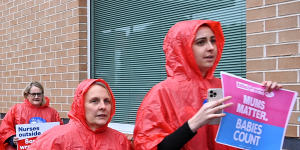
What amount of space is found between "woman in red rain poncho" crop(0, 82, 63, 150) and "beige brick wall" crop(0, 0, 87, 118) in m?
0.57

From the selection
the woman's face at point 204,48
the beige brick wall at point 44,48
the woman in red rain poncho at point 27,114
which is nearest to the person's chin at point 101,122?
the woman's face at point 204,48

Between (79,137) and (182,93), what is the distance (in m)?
0.83

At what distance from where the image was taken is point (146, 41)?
477 cm

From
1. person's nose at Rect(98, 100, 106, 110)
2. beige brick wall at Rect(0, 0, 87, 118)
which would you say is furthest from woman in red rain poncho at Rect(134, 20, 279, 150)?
beige brick wall at Rect(0, 0, 87, 118)

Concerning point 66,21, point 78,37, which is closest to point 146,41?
point 78,37

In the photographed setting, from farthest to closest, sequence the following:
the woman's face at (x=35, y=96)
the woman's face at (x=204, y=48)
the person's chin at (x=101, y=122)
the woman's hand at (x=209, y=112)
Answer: the woman's face at (x=35, y=96) → the person's chin at (x=101, y=122) → the woman's face at (x=204, y=48) → the woman's hand at (x=209, y=112)

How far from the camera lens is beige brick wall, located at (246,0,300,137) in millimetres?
3000

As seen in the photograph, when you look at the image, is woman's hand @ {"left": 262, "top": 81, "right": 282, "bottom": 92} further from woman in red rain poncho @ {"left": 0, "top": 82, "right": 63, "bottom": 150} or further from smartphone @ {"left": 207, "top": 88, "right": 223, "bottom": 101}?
woman in red rain poncho @ {"left": 0, "top": 82, "right": 63, "bottom": 150}

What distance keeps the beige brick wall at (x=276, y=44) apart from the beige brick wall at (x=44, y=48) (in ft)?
9.19

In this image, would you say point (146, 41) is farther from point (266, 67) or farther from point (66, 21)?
point (266, 67)

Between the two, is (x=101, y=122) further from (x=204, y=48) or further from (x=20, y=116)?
(x=20, y=116)

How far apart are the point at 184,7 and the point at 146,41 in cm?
72

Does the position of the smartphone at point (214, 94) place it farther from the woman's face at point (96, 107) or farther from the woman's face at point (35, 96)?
the woman's face at point (35, 96)

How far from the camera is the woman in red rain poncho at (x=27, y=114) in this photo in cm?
482
